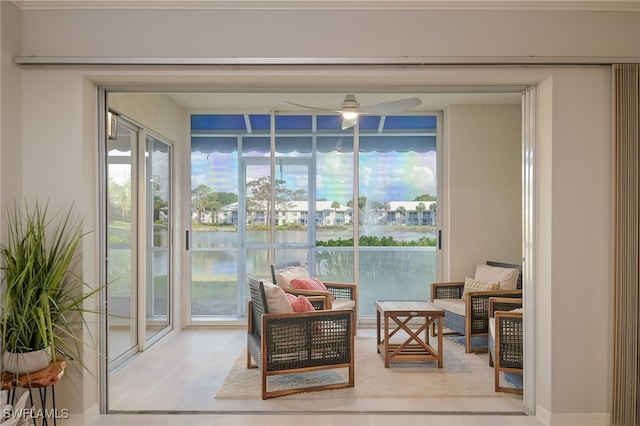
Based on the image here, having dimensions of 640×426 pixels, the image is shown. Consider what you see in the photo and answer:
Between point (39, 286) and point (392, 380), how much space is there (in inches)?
103

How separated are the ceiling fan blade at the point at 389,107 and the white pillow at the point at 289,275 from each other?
1743 mm

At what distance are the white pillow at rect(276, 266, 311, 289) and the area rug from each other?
0.76 metres

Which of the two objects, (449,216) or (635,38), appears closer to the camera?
(635,38)

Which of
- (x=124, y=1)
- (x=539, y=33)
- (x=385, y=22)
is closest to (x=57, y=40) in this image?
(x=124, y=1)

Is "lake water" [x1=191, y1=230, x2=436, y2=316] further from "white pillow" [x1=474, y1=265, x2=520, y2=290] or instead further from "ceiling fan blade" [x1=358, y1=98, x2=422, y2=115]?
"ceiling fan blade" [x1=358, y1=98, x2=422, y2=115]

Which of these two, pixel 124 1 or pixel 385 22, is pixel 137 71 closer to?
pixel 124 1

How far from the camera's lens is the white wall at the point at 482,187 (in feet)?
18.8

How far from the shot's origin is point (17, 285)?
8.81 feet

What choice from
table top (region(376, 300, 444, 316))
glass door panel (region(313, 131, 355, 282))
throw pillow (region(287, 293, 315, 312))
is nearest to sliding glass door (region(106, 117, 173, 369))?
throw pillow (region(287, 293, 315, 312))

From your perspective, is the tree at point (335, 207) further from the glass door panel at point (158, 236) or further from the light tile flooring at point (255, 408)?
the light tile flooring at point (255, 408)

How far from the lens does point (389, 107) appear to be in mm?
4242

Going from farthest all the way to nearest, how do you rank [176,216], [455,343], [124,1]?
[176,216] → [455,343] → [124,1]

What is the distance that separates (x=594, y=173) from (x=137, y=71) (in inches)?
113

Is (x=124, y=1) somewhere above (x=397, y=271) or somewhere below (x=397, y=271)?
above
